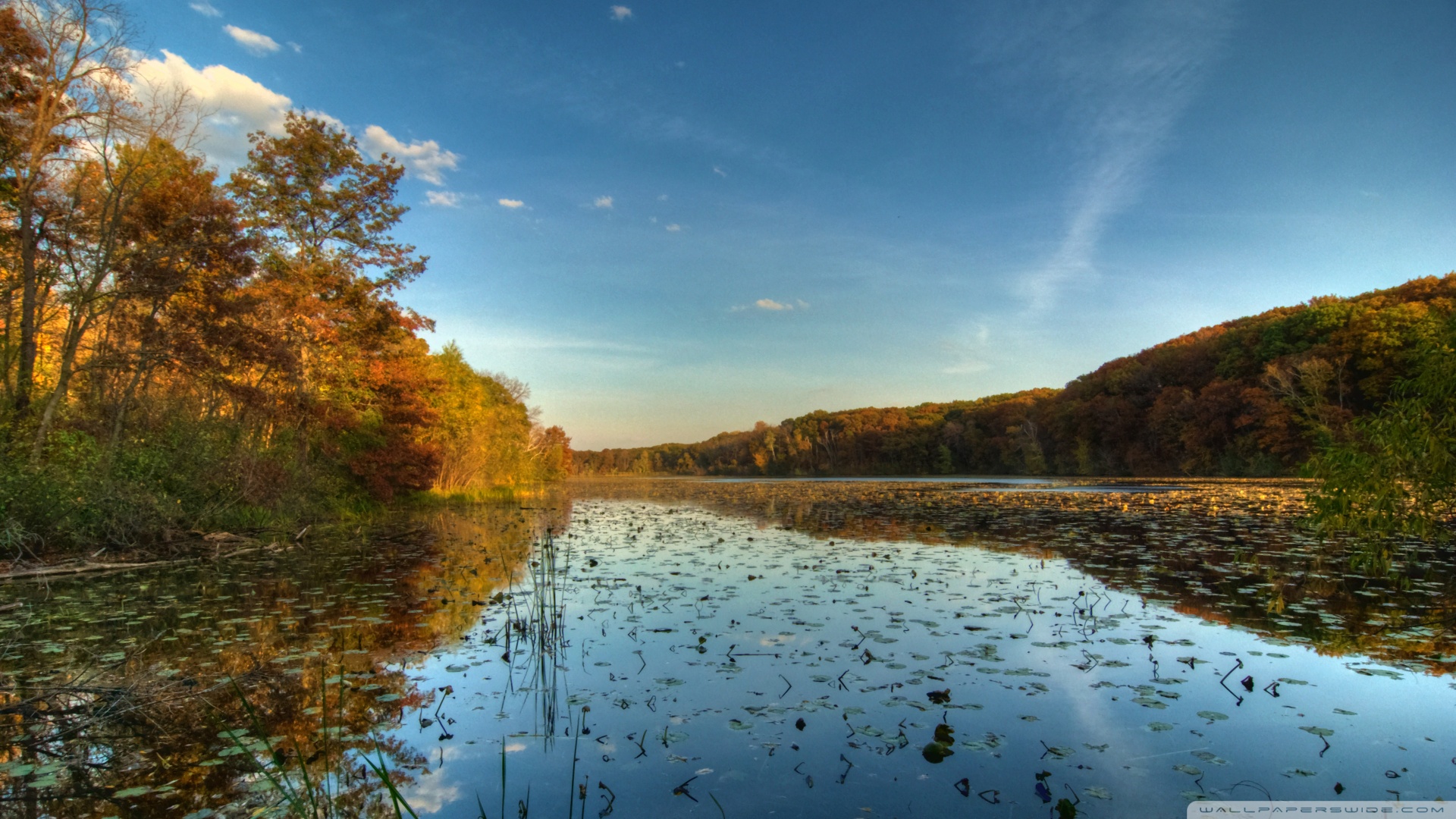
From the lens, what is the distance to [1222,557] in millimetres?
10008

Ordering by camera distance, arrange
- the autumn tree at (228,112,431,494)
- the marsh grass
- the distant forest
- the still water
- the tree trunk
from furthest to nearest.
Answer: the distant forest < the autumn tree at (228,112,431,494) < the tree trunk < the still water < the marsh grass

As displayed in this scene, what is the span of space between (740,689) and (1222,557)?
9.49 metres

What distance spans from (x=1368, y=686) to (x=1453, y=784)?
162 cm

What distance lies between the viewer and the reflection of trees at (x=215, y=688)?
10.5 feet

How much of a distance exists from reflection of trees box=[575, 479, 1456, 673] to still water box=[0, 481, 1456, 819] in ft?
0.28

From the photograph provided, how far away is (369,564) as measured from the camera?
34.7 ft

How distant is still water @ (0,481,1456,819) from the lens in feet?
10.5

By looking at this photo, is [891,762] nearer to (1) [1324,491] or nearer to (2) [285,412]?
(1) [1324,491]

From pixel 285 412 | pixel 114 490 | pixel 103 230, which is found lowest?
pixel 114 490

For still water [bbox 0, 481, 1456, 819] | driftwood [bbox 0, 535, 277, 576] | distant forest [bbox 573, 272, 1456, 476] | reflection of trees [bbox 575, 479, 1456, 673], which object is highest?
distant forest [bbox 573, 272, 1456, 476]

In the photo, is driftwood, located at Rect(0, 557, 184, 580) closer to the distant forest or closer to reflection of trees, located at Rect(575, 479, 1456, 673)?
reflection of trees, located at Rect(575, 479, 1456, 673)

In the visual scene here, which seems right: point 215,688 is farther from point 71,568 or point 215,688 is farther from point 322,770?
point 71,568

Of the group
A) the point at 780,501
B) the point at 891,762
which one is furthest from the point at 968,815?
the point at 780,501

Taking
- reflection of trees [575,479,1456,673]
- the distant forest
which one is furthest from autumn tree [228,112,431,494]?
the distant forest
